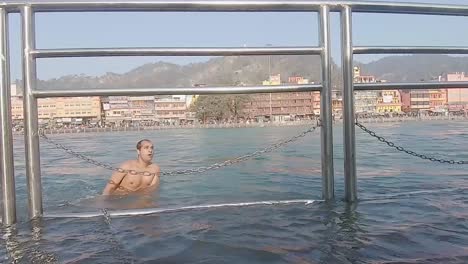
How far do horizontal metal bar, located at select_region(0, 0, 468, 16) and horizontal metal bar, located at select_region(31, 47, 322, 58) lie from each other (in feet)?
0.80

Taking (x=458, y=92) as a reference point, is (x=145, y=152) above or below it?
below

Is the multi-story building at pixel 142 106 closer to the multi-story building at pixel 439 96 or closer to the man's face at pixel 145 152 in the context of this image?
the man's face at pixel 145 152

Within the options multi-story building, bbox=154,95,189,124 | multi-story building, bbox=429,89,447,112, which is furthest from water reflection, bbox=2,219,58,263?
multi-story building, bbox=429,89,447,112

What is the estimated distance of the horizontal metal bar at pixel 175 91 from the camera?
284 cm

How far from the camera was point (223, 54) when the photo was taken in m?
3.03

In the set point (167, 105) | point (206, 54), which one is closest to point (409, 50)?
point (206, 54)

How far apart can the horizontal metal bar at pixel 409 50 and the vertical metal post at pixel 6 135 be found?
2160mm

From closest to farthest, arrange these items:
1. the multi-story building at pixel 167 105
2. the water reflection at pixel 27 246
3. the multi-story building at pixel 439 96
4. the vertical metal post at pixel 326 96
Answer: the water reflection at pixel 27 246 < the vertical metal post at pixel 326 96 < the multi-story building at pixel 167 105 < the multi-story building at pixel 439 96

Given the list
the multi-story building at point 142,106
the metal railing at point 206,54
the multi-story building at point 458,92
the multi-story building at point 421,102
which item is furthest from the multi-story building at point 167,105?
the multi-story building at point 421,102

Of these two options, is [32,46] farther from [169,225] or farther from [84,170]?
[84,170]

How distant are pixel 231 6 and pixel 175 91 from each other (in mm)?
638

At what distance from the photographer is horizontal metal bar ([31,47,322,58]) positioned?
9.42 feet

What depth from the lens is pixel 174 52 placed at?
2988 mm

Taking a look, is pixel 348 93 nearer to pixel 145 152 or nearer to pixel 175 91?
pixel 175 91
